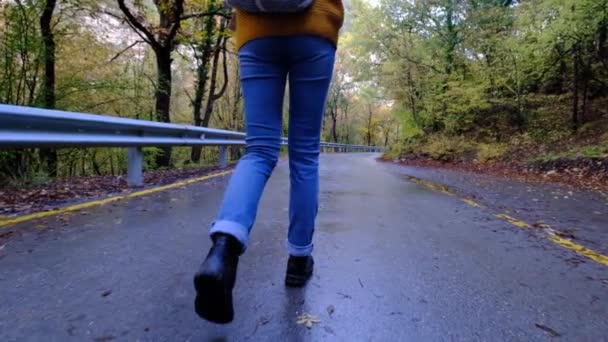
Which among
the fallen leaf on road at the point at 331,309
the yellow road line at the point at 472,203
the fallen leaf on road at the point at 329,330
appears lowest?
the fallen leaf on road at the point at 329,330

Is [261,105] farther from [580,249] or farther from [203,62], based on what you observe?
[203,62]

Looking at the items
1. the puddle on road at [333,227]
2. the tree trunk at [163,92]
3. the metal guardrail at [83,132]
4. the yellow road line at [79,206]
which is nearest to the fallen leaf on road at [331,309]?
the puddle on road at [333,227]

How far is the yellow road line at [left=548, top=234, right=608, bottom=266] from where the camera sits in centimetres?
274

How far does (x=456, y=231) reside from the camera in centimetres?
351

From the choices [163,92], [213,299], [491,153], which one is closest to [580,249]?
[213,299]

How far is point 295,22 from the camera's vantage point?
187 cm

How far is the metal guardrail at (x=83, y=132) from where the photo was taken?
344cm

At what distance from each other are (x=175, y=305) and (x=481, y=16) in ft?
53.5

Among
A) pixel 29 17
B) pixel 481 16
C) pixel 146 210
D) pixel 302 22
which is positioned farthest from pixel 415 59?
pixel 302 22

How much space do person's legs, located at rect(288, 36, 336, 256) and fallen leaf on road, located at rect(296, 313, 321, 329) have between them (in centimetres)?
40

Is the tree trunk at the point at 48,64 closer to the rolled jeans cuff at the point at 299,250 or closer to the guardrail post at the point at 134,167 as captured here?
the guardrail post at the point at 134,167

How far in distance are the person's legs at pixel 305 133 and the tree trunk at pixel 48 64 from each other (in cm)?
660

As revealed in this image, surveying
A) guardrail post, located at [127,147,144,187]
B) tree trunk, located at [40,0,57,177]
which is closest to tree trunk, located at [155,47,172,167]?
tree trunk, located at [40,0,57,177]

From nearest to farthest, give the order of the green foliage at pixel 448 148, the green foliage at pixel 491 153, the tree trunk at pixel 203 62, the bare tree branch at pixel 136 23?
the bare tree branch at pixel 136 23 < the green foliage at pixel 491 153 < the green foliage at pixel 448 148 < the tree trunk at pixel 203 62
